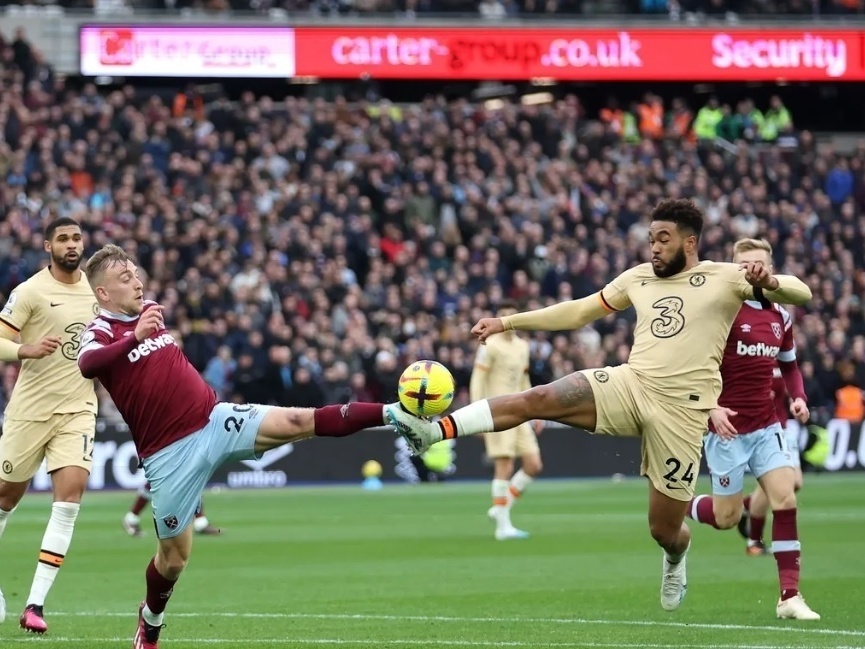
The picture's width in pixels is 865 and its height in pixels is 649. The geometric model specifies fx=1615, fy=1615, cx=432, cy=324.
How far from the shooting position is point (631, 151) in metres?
38.4

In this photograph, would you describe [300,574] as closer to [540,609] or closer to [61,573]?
[61,573]

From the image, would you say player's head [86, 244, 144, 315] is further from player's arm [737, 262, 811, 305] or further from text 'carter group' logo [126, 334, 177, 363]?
player's arm [737, 262, 811, 305]

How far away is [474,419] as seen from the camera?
10211 millimetres

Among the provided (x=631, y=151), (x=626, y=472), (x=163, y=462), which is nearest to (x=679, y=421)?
(x=163, y=462)

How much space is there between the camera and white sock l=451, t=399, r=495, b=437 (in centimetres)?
1012

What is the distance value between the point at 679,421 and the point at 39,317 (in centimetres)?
478

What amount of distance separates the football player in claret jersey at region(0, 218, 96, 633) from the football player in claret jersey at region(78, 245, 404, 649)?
207 cm

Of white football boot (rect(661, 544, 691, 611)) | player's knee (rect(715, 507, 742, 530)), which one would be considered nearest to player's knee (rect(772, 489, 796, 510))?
player's knee (rect(715, 507, 742, 530))

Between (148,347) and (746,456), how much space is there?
5328mm

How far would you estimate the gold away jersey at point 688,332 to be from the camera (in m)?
10.9

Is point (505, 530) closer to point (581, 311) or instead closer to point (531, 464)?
point (531, 464)

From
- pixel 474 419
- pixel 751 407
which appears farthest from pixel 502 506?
pixel 474 419

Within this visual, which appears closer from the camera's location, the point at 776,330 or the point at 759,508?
the point at 776,330

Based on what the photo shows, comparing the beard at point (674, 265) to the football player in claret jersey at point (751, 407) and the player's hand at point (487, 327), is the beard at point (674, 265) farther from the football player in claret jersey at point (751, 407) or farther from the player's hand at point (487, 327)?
the football player in claret jersey at point (751, 407)
